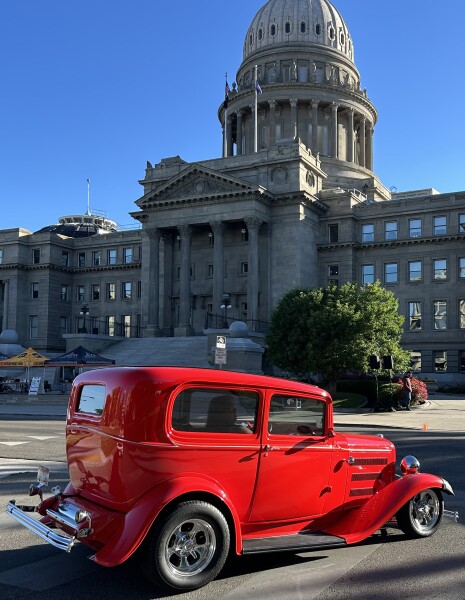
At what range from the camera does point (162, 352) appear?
5206cm

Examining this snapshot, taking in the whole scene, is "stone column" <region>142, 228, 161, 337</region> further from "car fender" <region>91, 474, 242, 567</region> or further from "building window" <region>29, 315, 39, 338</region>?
"car fender" <region>91, 474, 242, 567</region>

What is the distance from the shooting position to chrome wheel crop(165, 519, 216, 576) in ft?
20.2

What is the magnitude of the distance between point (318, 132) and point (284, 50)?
11684 mm

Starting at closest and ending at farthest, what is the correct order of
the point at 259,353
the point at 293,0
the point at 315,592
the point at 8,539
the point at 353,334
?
1. the point at 315,592
2. the point at 8,539
3. the point at 353,334
4. the point at 259,353
5. the point at 293,0

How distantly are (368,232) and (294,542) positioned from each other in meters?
56.0

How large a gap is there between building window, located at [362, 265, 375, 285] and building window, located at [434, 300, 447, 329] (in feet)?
20.3

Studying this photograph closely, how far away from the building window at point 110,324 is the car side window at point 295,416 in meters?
65.7

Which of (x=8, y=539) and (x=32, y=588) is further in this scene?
(x=8, y=539)

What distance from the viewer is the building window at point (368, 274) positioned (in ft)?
199

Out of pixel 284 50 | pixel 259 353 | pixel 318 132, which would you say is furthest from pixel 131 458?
pixel 284 50

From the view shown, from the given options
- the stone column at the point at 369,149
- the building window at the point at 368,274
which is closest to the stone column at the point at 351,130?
the stone column at the point at 369,149

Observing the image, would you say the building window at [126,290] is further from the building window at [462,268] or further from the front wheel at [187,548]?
the front wheel at [187,548]

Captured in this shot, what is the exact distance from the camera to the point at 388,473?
824 cm

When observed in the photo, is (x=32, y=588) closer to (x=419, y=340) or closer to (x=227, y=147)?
(x=419, y=340)
